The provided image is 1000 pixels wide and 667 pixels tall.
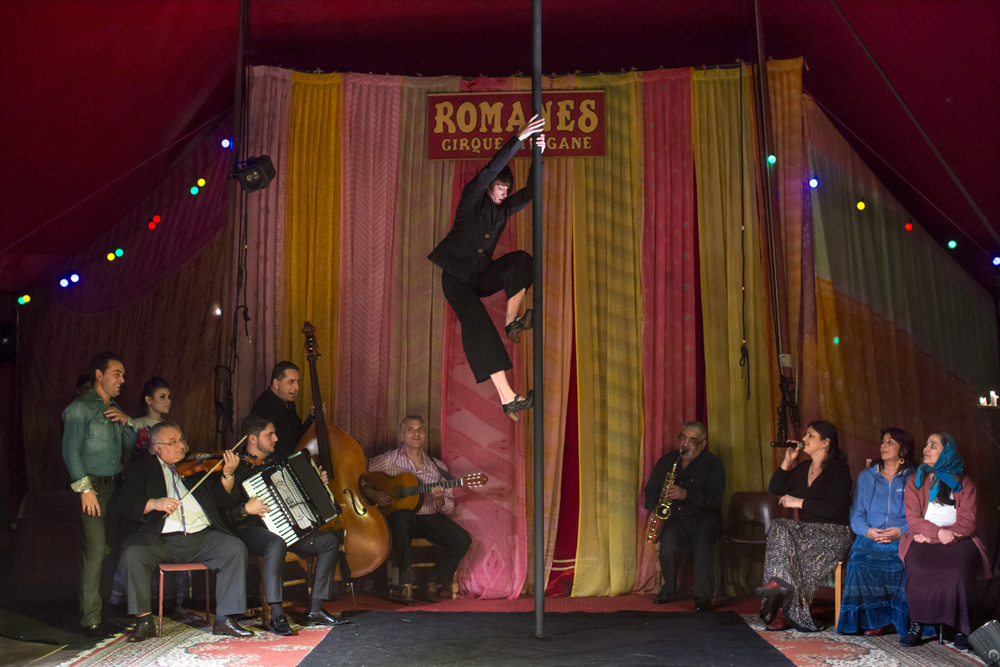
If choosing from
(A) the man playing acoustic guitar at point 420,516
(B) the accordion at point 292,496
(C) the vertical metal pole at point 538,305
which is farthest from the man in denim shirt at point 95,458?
(C) the vertical metal pole at point 538,305

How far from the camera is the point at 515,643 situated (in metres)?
5.04

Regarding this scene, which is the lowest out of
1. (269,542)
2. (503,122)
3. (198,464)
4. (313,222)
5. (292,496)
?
(269,542)

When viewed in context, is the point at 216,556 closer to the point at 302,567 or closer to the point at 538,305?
the point at 302,567

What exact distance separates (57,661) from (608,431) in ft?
11.5

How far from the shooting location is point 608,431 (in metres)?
6.63

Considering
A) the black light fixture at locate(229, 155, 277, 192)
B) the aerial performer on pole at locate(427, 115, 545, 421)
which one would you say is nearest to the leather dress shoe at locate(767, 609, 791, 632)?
the aerial performer on pole at locate(427, 115, 545, 421)

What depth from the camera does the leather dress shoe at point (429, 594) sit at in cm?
628

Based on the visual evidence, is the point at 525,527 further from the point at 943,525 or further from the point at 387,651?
the point at 943,525

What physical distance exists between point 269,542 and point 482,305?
1750 millimetres

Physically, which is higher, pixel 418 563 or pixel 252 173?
pixel 252 173

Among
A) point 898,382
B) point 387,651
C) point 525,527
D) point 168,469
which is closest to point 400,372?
point 525,527

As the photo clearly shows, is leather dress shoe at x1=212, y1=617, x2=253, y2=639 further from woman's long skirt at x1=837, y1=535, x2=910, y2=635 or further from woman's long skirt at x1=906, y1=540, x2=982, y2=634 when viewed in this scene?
woman's long skirt at x1=906, y1=540, x2=982, y2=634

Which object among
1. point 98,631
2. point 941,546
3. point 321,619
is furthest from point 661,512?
point 98,631

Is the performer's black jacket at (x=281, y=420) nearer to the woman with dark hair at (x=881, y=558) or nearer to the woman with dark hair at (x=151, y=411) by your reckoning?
the woman with dark hair at (x=151, y=411)
